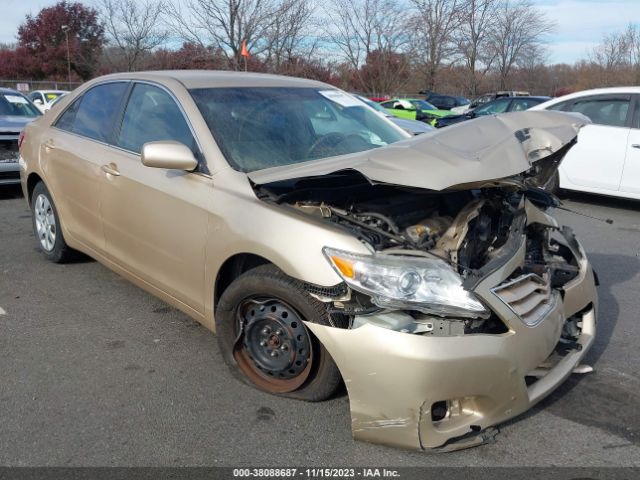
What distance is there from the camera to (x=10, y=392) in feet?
10.4

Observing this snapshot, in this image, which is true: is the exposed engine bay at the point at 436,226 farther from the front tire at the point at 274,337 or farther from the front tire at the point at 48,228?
the front tire at the point at 48,228

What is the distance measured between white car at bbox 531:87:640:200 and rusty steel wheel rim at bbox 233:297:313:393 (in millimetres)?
5961

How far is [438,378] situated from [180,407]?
138 cm

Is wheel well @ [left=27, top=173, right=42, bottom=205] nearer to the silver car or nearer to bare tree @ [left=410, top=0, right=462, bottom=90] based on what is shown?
the silver car

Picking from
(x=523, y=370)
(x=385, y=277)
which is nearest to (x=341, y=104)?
(x=385, y=277)

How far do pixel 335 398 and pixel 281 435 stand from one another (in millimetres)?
385

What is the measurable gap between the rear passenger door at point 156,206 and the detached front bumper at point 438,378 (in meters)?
1.10

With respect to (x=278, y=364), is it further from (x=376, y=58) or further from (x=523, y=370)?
(x=376, y=58)

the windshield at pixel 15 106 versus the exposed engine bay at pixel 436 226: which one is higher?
the windshield at pixel 15 106

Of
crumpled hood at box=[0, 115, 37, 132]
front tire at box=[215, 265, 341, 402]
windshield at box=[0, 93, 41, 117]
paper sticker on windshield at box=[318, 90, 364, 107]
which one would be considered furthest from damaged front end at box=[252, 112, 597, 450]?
windshield at box=[0, 93, 41, 117]

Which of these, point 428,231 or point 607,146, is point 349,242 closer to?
point 428,231

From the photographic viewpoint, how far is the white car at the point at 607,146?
7.86m

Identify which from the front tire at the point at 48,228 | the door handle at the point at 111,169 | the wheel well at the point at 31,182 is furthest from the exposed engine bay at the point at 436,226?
the wheel well at the point at 31,182

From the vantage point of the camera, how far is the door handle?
3980 mm
